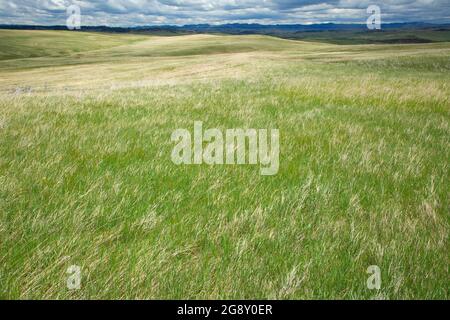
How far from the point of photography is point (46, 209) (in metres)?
3.78

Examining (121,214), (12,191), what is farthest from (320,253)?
(12,191)

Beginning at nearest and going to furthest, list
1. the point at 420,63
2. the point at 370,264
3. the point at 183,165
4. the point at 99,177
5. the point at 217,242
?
the point at 370,264, the point at 217,242, the point at 99,177, the point at 183,165, the point at 420,63

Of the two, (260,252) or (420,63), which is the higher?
(420,63)

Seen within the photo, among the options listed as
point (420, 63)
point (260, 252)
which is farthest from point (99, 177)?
point (420, 63)

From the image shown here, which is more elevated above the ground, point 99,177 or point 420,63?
point 420,63

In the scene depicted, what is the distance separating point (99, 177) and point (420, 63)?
1530 inches

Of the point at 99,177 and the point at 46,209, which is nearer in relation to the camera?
the point at 46,209

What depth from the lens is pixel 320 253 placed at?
3111 mm

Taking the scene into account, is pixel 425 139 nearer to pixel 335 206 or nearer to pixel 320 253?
pixel 335 206

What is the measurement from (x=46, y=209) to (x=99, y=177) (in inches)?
41.8
